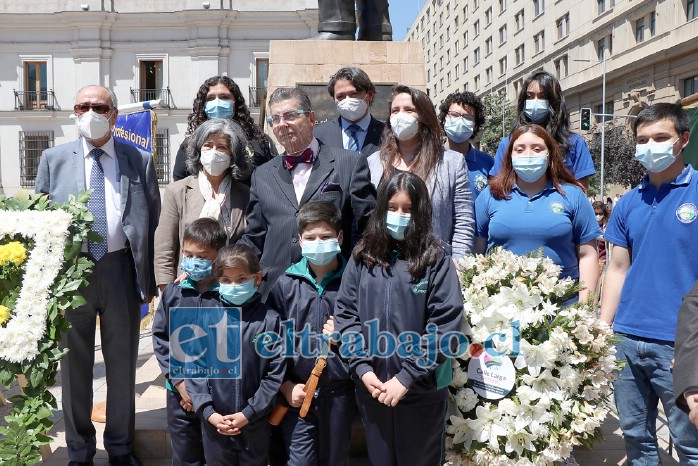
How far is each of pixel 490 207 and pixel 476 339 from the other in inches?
33.8

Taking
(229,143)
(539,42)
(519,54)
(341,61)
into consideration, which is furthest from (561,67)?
(229,143)

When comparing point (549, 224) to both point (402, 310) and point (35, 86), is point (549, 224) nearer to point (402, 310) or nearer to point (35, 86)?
point (402, 310)

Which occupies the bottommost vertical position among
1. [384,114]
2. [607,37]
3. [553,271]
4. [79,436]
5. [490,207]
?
[79,436]

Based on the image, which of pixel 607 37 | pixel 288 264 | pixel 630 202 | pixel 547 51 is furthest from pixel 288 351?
pixel 547 51

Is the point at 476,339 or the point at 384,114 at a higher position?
the point at 384,114

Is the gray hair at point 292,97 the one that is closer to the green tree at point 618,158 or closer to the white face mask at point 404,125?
the white face mask at point 404,125

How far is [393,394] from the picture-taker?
2639 mm

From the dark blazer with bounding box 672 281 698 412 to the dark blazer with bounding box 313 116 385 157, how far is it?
2.51m

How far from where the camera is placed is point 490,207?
3434 millimetres

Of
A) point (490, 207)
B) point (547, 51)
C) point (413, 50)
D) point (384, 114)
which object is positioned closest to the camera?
point (490, 207)

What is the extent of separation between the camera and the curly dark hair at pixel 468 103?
427 cm

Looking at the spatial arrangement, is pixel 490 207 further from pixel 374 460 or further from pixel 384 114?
pixel 384 114

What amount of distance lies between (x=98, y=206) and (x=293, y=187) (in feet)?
4.01

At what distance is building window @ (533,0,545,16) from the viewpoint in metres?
44.4
